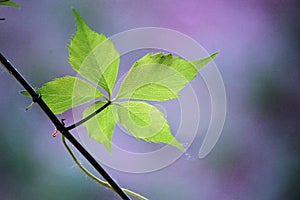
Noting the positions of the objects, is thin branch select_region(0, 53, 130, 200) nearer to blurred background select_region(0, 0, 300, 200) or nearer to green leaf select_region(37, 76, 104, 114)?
green leaf select_region(37, 76, 104, 114)

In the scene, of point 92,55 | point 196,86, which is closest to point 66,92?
point 92,55

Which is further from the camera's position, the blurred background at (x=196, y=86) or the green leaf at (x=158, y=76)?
the blurred background at (x=196, y=86)

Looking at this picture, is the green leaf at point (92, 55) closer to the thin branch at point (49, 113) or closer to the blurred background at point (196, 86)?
the thin branch at point (49, 113)

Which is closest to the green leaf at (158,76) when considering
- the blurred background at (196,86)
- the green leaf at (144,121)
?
Answer: the green leaf at (144,121)

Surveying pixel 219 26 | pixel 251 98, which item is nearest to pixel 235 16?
pixel 219 26

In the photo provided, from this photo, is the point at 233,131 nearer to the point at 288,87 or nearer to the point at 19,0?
the point at 288,87

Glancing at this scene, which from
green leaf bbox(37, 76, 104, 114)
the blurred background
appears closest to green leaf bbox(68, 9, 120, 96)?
green leaf bbox(37, 76, 104, 114)
